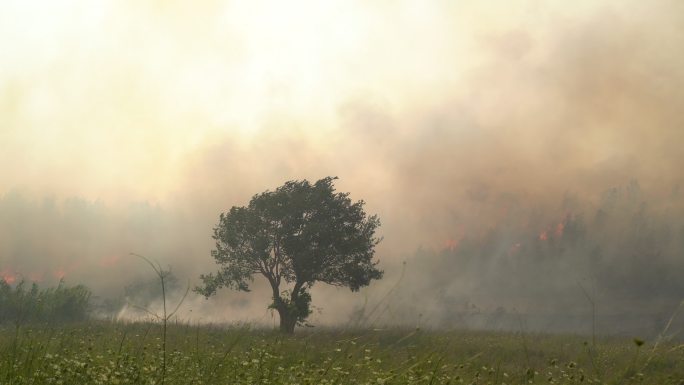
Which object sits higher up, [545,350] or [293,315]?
[293,315]

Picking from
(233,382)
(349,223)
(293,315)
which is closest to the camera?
(233,382)

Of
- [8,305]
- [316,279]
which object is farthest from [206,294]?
[8,305]

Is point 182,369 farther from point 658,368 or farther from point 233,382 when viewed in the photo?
point 658,368

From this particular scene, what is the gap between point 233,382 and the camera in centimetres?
788

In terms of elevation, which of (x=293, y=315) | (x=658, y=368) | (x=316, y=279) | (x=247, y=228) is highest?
(x=247, y=228)

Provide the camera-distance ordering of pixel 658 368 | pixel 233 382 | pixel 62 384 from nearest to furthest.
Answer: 1. pixel 62 384
2. pixel 233 382
3. pixel 658 368

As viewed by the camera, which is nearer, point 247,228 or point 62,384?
point 62,384

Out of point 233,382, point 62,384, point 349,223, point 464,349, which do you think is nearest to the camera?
point 62,384

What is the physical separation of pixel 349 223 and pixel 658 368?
80.6 ft

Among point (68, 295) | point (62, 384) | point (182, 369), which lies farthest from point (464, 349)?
point (68, 295)

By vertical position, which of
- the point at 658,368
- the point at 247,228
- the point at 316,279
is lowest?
the point at 658,368

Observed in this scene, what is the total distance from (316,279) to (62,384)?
3476 centimetres

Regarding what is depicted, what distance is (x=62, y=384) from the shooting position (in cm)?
662

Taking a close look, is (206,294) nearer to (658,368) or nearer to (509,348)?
(509,348)
